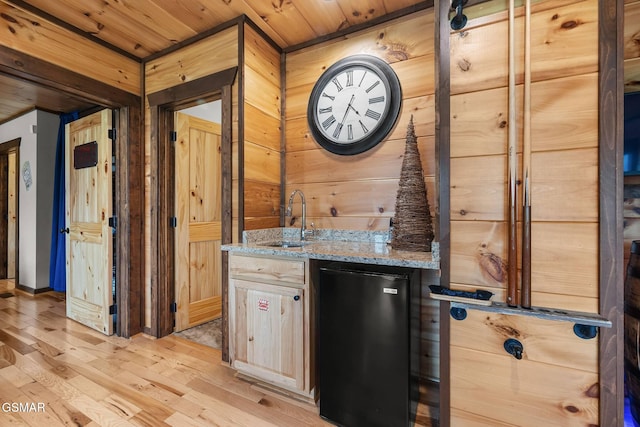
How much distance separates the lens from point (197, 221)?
112 inches

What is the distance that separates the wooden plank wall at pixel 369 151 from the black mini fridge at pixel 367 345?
24.6 inches

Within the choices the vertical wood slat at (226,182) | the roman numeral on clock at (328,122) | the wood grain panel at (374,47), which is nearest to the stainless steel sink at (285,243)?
the vertical wood slat at (226,182)

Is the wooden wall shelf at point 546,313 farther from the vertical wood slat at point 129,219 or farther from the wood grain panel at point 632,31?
the vertical wood slat at point 129,219

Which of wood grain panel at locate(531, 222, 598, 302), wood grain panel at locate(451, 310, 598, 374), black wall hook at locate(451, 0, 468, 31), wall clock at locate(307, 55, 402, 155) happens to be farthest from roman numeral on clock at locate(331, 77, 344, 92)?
wood grain panel at locate(451, 310, 598, 374)

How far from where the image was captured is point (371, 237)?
209 cm

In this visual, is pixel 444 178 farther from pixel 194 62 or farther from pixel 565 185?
pixel 194 62

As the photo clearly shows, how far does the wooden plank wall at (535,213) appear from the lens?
1.04m

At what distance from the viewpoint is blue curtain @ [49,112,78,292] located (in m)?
3.79

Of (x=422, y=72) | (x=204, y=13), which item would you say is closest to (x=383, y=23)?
(x=422, y=72)

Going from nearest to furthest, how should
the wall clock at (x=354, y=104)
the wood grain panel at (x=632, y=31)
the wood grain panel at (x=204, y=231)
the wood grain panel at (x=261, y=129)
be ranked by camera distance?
the wood grain panel at (x=632, y=31) < the wall clock at (x=354, y=104) < the wood grain panel at (x=261, y=129) < the wood grain panel at (x=204, y=231)

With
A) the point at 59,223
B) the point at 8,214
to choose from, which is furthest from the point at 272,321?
the point at 8,214

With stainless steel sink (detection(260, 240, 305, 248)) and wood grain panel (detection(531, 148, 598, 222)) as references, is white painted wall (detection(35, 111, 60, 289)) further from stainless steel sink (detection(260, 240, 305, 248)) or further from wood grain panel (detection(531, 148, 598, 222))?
wood grain panel (detection(531, 148, 598, 222))

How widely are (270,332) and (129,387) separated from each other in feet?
3.31

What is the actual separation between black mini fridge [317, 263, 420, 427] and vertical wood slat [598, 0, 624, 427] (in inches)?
27.7
